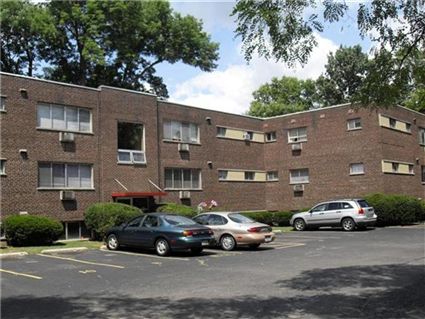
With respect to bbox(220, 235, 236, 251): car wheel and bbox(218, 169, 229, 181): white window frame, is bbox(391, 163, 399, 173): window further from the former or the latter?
bbox(220, 235, 236, 251): car wheel

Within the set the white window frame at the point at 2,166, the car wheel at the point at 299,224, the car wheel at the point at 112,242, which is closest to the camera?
the car wheel at the point at 112,242

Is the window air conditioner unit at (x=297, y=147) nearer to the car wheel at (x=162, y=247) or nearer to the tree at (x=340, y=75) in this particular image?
the tree at (x=340, y=75)

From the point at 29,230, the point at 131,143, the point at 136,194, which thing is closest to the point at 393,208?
the point at 136,194

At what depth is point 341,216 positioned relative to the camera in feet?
96.6

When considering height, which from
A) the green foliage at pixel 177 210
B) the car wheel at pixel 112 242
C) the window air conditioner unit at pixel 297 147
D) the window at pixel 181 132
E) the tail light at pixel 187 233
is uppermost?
the window at pixel 181 132

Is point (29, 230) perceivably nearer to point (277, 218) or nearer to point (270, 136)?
point (277, 218)

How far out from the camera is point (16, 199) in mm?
24688

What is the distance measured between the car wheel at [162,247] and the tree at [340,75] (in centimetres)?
4008

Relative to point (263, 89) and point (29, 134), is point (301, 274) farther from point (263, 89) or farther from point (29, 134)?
point (263, 89)

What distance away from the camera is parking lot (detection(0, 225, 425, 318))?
900 centimetres

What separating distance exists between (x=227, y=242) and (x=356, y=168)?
1868cm

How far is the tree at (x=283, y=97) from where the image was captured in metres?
64.0

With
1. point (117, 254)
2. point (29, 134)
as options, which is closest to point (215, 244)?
point (117, 254)

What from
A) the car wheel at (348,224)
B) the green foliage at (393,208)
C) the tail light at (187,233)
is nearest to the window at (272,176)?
the green foliage at (393,208)
